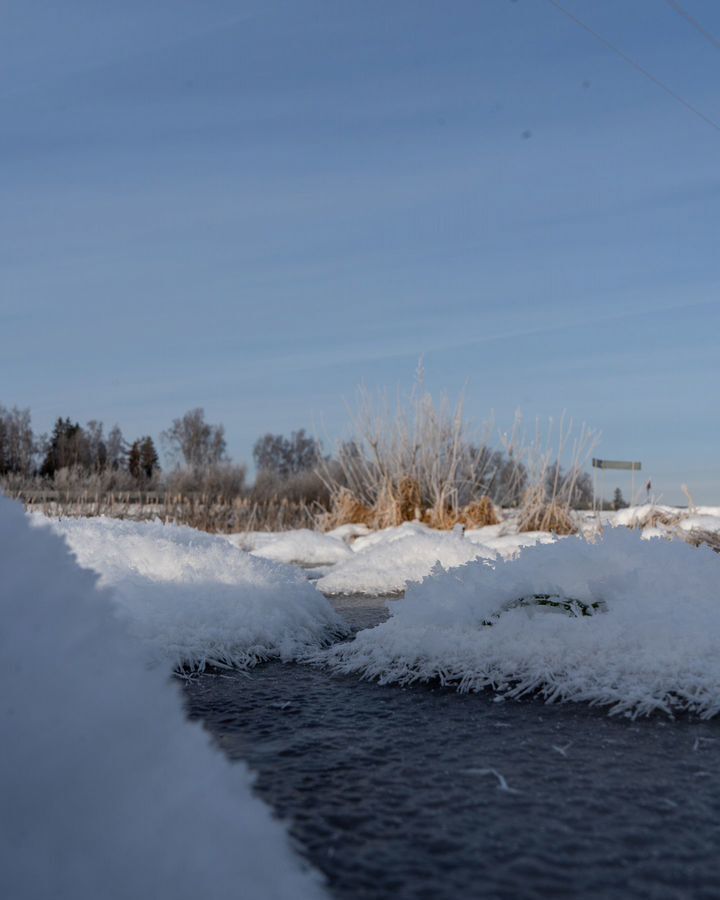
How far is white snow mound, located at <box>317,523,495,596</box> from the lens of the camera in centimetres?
502

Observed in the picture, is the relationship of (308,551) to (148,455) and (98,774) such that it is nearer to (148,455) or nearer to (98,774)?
(98,774)

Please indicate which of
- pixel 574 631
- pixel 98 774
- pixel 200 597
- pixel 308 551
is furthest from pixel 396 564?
pixel 98 774

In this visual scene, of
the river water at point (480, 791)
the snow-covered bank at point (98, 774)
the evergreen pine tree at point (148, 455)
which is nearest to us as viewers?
the snow-covered bank at point (98, 774)

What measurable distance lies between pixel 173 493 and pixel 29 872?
1290 cm

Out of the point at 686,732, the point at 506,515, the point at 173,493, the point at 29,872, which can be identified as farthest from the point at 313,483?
the point at 29,872

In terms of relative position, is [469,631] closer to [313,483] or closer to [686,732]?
[686,732]

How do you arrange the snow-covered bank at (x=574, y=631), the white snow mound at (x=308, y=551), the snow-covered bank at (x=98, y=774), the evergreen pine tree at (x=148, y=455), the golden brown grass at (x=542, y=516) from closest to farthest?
the snow-covered bank at (x=98, y=774) → the snow-covered bank at (x=574, y=631) → the white snow mound at (x=308, y=551) → the golden brown grass at (x=542, y=516) → the evergreen pine tree at (x=148, y=455)

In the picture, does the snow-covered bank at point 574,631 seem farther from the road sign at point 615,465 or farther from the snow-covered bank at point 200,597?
the road sign at point 615,465

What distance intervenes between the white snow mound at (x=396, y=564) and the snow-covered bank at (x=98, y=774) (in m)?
3.87

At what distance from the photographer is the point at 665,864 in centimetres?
111

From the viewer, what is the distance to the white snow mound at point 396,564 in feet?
16.5

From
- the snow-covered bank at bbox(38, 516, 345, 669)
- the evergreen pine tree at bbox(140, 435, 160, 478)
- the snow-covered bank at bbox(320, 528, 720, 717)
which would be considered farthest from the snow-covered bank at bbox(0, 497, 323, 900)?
the evergreen pine tree at bbox(140, 435, 160, 478)

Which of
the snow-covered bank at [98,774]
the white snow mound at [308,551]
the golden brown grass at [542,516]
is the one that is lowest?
the white snow mound at [308,551]

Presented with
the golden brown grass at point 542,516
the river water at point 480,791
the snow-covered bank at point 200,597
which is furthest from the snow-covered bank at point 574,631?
the golden brown grass at point 542,516
